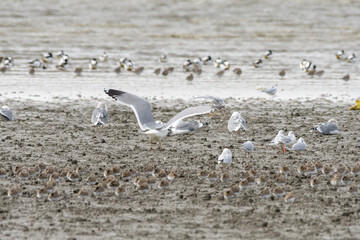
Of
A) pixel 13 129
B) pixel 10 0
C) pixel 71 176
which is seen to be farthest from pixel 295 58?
pixel 10 0

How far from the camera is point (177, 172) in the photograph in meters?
10.8

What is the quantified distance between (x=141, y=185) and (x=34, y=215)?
→ 1701 mm

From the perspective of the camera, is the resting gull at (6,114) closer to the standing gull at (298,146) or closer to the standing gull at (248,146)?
the standing gull at (248,146)

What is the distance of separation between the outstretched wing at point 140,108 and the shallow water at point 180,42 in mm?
5428

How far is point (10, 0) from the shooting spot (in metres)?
50.0

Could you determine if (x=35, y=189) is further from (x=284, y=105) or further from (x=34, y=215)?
(x=284, y=105)

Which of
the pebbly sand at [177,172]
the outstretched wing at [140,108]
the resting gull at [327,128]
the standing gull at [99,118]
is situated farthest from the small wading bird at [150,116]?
the resting gull at [327,128]

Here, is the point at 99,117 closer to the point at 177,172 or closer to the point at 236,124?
the point at 236,124

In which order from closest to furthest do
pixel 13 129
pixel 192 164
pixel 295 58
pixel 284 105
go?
pixel 192 164, pixel 13 129, pixel 284 105, pixel 295 58

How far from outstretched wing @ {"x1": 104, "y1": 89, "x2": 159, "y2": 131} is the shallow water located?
5.43m

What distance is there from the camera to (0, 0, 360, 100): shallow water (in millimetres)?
20250

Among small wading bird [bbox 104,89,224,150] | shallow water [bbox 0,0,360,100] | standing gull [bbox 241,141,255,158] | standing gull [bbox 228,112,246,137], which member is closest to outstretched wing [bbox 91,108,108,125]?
small wading bird [bbox 104,89,224,150]

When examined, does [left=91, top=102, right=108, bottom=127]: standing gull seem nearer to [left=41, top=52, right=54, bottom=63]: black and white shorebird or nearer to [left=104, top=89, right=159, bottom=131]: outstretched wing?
[left=104, top=89, right=159, bottom=131]: outstretched wing

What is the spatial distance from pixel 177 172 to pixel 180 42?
71.0ft
